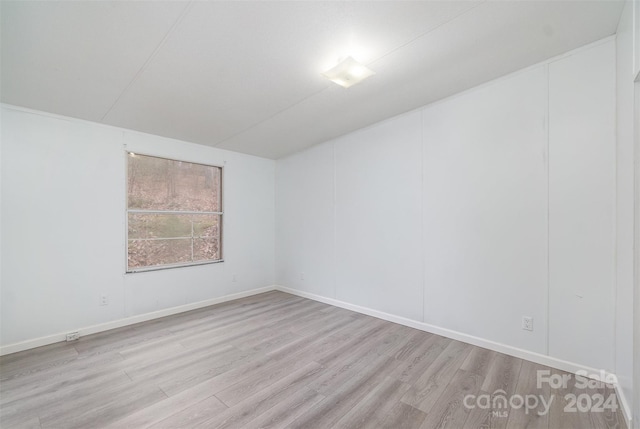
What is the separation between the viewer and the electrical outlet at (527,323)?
97.3 inches

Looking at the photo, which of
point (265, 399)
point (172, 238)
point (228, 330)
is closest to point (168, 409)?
point (265, 399)

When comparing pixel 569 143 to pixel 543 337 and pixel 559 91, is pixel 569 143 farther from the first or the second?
pixel 543 337

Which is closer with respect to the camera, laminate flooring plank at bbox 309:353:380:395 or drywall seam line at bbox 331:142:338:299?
laminate flooring plank at bbox 309:353:380:395

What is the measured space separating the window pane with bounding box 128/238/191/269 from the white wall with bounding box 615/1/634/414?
4604 mm

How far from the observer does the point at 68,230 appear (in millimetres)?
2971

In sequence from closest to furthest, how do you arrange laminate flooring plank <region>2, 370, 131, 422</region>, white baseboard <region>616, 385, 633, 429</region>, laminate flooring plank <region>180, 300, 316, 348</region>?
1. white baseboard <region>616, 385, 633, 429</region>
2. laminate flooring plank <region>2, 370, 131, 422</region>
3. laminate flooring plank <region>180, 300, 316, 348</region>

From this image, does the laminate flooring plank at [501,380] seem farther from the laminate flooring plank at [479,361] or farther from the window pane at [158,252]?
the window pane at [158,252]

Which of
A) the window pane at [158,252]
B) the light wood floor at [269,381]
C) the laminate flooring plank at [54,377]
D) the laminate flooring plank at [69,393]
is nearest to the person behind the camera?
the light wood floor at [269,381]

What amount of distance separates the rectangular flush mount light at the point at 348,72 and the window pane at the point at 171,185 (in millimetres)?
2718

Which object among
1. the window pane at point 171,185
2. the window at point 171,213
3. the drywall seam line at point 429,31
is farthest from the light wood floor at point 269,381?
the drywall seam line at point 429,31

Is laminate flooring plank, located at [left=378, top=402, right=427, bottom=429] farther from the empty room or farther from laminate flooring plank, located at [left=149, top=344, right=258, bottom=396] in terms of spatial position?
laminate flooring plank, located at [left=149, top=344, right=258, bottom=396]

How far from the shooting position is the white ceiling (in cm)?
178

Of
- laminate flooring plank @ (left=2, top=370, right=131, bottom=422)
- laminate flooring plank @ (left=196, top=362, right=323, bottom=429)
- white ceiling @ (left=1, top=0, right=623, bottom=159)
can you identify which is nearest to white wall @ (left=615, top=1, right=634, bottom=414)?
white ceiling @ (left=1, top=0, right=623, bottom=159)

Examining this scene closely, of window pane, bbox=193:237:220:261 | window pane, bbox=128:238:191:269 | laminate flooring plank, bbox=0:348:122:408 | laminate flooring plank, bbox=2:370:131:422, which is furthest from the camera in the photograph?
window pane, bbox=193:237:220:261
